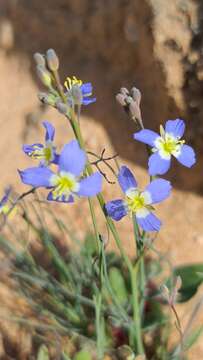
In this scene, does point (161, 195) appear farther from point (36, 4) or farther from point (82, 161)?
point (36, 4)

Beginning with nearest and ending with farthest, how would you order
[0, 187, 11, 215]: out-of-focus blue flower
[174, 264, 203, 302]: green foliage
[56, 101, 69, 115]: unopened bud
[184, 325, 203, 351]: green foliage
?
[56, 101, 69, 115]: unopened bud → [0, 187, 11, 215]: out-of-focus blue flower → [184, 325, 203, 351]: green foliage → [174, 264, 203, 302]: green foliage

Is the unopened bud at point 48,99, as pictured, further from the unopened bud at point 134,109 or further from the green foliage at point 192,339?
the green foliage at point 192,339

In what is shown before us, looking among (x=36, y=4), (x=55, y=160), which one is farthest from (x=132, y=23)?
(x=55, y=160)

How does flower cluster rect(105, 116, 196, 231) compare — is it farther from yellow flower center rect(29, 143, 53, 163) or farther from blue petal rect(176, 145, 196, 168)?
yellow flower center rect(29, 143, 53, 163)

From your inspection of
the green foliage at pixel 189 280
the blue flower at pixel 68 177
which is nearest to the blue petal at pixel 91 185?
the blue flower at pixel 68 177

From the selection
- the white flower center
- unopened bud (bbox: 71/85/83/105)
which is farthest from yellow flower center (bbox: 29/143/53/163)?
the white flower center

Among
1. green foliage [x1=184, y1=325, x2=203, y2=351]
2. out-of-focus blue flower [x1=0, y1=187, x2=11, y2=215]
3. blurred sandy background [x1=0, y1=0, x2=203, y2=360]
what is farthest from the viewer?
blurred sandy background [x1=0, y1=0, x2=203, y2=360]
